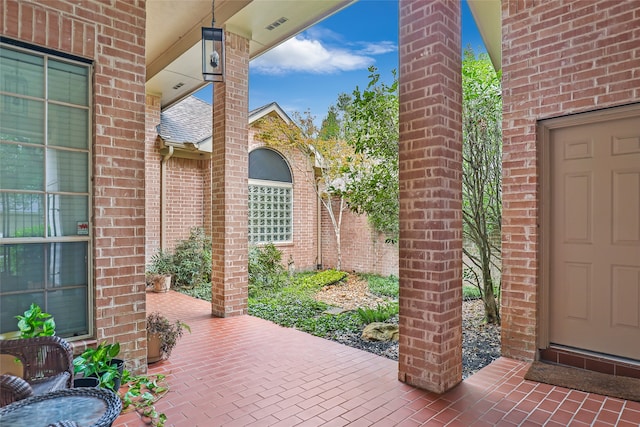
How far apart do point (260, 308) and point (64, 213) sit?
138 inches

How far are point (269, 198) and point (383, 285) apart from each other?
3.94 meters

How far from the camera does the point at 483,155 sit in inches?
203

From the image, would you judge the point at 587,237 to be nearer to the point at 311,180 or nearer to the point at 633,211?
the point at 633,211

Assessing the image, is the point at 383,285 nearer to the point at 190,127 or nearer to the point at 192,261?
the point at 192,261

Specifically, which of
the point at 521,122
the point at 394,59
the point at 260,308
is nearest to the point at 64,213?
the point at 260,308

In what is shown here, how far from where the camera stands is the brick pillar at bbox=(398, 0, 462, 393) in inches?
115

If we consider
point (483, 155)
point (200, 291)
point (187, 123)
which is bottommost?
point (200, 291)

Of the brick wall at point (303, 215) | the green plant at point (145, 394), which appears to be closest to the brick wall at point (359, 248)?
the brick wall at point (303, 215)

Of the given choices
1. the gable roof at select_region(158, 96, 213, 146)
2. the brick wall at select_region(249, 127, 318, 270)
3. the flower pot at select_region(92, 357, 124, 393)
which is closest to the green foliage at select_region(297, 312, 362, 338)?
the flower pot at select_region(92, 357, 124, 393)

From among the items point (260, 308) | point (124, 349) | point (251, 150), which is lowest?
point (260, 308)

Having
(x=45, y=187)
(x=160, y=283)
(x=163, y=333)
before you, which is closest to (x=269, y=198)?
(x=160, y=283)

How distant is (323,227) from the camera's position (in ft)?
35.3

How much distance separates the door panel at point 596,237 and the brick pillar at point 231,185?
12.8 feet

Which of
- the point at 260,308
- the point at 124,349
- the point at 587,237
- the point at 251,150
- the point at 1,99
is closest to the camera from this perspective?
the point at 1,99
